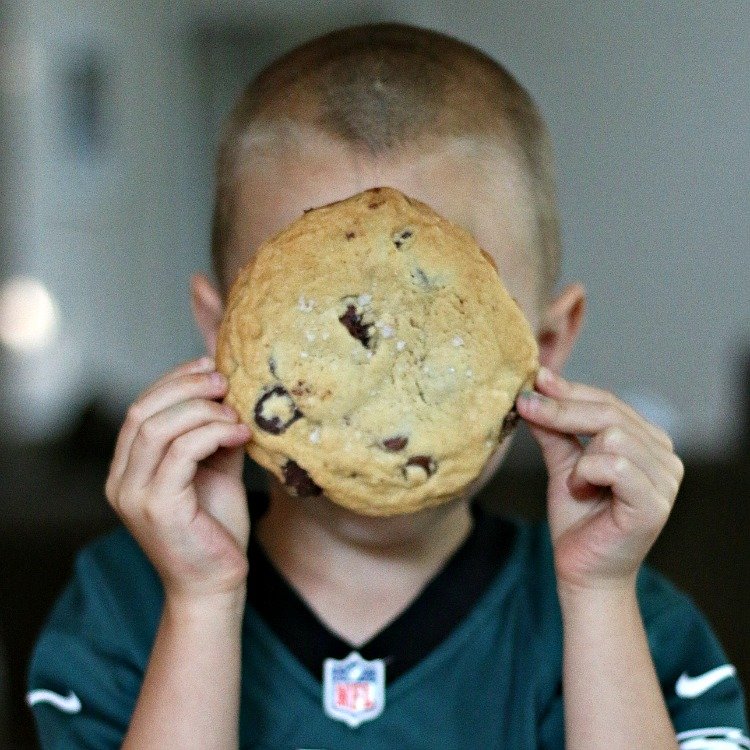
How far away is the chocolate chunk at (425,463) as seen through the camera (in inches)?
34.3

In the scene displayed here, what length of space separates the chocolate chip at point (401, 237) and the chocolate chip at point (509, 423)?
15 cm

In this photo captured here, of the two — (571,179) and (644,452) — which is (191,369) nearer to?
(644,452)

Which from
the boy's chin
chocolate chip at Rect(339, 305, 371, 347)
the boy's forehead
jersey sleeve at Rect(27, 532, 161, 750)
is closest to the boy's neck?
the boy's chin

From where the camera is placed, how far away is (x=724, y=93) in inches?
163

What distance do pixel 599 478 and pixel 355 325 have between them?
234 mm

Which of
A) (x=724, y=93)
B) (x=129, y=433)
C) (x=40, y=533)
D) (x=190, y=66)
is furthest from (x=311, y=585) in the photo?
(x=190, y=66)

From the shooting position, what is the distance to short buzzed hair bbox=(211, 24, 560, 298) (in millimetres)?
1084

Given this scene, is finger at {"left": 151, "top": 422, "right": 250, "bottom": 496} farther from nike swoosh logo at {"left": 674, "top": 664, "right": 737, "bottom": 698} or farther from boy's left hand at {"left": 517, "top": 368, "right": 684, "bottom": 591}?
nike swoosh logo at {"left": 674, "top": 664, "right": 737, "bottom": 698}

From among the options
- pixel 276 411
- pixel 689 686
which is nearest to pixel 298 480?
pixel 276 411

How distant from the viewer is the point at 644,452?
0.95 meters

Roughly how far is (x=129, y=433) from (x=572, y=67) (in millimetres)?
3622

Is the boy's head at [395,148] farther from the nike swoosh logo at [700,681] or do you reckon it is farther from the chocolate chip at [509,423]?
the nike swoosh logo at [700,681]

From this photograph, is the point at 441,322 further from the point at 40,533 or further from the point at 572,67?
the point at 572,67

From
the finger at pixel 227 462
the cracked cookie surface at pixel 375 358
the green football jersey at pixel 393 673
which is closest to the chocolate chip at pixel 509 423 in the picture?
the cracked cookie surface at pixel 375 358
